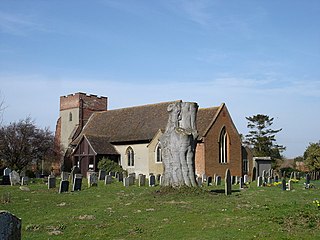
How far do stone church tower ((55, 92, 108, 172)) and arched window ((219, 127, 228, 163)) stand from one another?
808 inches

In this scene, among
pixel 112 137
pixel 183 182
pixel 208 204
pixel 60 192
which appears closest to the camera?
pixel 208 204

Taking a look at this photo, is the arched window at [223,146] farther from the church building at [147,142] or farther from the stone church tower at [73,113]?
the stone church tower at [73,113]

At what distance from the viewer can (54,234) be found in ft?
38.2

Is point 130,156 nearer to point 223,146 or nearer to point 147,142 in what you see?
point 147,142

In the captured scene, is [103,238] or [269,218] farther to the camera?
[269,218]

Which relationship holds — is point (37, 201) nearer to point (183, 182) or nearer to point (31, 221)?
point (31, 221)

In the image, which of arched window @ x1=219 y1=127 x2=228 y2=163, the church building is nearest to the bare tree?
the church building

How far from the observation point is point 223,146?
44031 mm

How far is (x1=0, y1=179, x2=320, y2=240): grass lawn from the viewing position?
11102 mm

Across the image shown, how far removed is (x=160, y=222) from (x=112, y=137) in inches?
1413

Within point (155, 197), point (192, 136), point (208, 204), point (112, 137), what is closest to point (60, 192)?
point (155, 197)

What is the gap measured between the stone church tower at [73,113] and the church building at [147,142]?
5.85 feet

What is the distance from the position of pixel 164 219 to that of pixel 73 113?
147ft

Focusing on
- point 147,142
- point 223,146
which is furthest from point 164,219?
point 223,146
